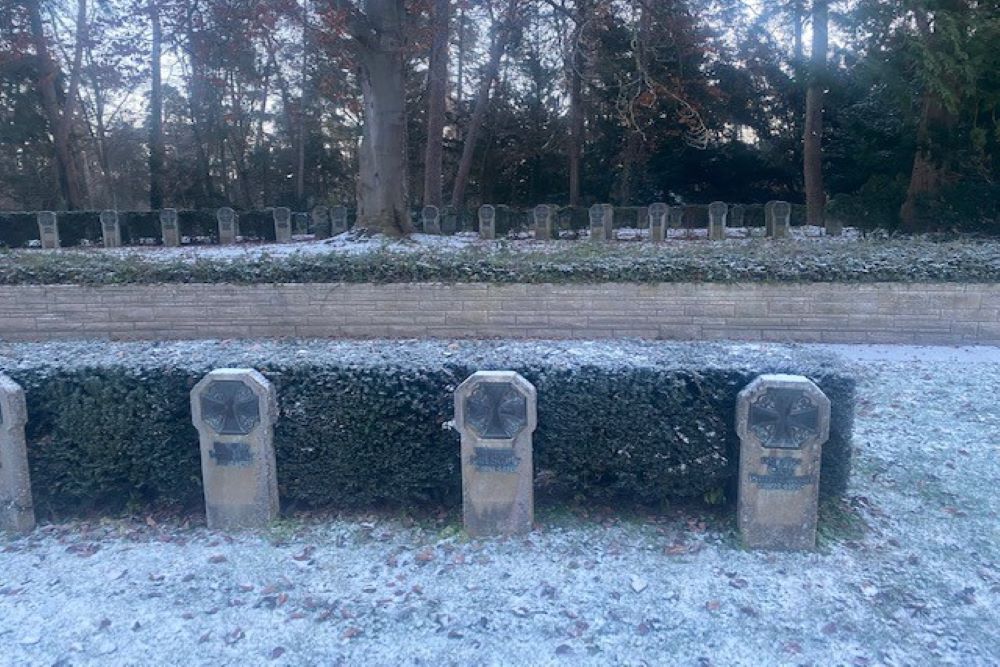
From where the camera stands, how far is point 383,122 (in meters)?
17.8

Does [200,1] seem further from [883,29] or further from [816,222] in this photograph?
[816,222]

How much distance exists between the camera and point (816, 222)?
27078 mm

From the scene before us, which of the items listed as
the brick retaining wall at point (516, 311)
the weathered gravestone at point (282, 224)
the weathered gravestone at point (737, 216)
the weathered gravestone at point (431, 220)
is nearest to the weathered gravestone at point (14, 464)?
the brick retaining wall at point (516, 311)

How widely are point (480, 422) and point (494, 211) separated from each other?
71.7 ft

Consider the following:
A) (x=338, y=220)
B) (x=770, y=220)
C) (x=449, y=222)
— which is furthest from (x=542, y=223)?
(x=338, y=220)

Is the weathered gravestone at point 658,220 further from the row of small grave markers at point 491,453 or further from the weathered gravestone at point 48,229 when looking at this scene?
the row of small grave markers at point 491,453

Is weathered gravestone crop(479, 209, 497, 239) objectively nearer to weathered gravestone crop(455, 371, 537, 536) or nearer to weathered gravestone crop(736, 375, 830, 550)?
weathered gravestone crop(455, 371, 537, 536)

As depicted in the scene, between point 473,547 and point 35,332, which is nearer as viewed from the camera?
point 473,547

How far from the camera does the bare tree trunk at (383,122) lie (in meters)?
16.8

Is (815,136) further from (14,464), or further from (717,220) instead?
(14,464)

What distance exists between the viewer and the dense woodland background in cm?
1723

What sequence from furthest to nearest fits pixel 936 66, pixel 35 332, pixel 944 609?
pixel 936 66, pixel 35 332, pixel 944 609

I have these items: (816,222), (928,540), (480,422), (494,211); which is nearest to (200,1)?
(494,211)

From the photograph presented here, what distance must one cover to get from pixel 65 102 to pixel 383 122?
72.2 ft
